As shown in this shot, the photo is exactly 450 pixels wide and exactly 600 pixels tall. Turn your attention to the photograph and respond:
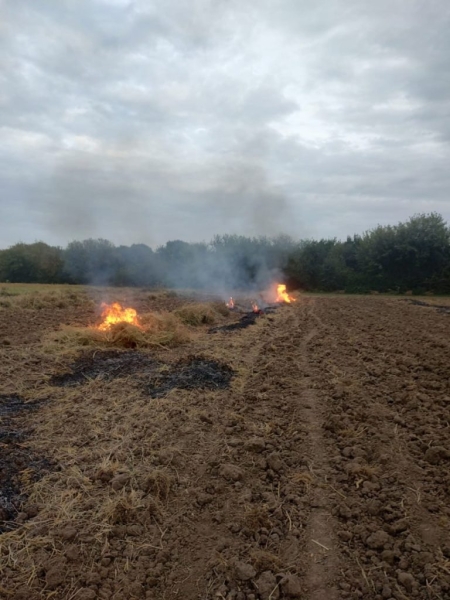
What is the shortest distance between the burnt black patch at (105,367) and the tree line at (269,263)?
22.7 metres

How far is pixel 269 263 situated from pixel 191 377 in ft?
103

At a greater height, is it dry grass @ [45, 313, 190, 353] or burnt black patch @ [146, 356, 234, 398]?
dry grass @ [45, 313, 190, 353]

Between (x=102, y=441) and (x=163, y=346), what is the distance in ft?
18.3

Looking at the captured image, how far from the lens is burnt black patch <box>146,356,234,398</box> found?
6.87 metres

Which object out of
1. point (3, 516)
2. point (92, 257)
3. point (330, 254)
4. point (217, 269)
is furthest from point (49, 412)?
point (330, 254)

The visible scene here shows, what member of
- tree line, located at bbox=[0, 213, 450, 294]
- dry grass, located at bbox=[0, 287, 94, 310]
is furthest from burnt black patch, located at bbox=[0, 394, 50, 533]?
tree line, located at bbox=[0, 213, 450, 294]

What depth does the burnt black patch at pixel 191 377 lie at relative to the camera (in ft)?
22.5

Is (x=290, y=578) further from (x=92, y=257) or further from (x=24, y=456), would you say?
(x=92, y=257)

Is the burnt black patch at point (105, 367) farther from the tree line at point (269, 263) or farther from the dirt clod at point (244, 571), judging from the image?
the tree line at point (269, 263)

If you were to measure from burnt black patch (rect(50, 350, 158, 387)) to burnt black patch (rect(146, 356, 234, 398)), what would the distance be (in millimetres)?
508

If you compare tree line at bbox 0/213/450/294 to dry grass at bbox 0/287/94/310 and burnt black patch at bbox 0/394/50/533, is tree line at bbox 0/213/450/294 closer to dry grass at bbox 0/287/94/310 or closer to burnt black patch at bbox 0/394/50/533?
dry grass at bbox 0/287/94/310

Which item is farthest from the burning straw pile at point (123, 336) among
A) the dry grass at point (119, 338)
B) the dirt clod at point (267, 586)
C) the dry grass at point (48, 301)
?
the dry grass at point (48, 301)

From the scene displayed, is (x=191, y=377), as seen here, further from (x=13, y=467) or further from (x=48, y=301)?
(x=48, y=301)

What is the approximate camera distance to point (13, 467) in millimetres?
4266
